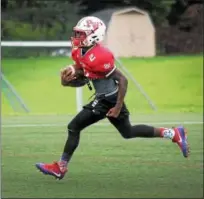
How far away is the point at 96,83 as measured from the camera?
386 inches

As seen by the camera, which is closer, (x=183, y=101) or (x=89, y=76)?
(x=89, y=76)

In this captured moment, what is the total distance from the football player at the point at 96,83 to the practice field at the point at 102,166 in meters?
0.41

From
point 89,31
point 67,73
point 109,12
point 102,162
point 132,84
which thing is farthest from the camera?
point 109,12

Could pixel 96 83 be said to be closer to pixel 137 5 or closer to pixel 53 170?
pixel 53 170

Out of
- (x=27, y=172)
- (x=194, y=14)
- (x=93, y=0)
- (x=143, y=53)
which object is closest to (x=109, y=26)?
(x=143, y=53)

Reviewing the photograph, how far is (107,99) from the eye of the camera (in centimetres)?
988

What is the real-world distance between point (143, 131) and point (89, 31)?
1564 mm

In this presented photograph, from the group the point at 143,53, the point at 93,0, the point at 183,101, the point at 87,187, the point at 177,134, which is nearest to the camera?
the point at 87,187

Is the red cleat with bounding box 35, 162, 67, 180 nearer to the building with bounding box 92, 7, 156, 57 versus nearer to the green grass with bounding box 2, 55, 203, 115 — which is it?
the green grass with bounding box 2, 55, 203, 115

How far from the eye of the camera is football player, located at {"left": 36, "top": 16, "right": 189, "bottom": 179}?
30.6 feet

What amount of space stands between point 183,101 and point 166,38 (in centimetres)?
1080

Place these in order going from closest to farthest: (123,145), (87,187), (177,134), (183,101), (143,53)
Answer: (87,187) → (177,134) → (123,145) → (183,101) → (143,53)

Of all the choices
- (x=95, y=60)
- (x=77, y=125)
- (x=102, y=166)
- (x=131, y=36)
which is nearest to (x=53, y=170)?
(x=77, y=125)

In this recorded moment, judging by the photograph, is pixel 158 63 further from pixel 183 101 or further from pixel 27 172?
pixel 27 172
